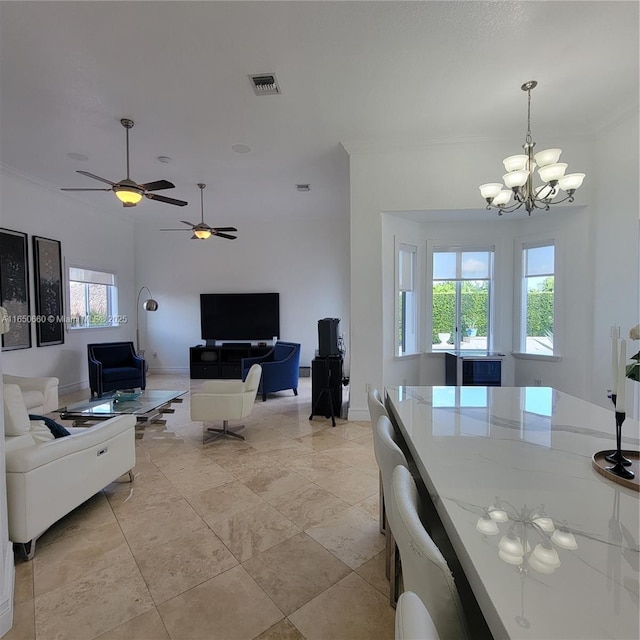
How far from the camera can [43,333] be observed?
5.46 m

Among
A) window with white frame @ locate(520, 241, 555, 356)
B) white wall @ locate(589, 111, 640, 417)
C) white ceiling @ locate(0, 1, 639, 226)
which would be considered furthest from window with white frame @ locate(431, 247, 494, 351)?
white ceiling @ locate(0, 1, 639, 226)

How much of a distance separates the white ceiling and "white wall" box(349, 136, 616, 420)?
221 mm

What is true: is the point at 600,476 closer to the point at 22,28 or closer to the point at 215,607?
the point at 215,607

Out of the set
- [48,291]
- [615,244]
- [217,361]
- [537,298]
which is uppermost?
[615,244]

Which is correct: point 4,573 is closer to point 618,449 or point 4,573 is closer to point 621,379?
point 618,449

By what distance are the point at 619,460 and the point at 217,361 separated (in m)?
6.83

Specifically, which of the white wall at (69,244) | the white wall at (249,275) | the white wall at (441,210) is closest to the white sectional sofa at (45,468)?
the white wall at (441,210)

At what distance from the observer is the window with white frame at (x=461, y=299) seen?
16.6 ft

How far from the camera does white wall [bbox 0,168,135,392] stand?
508 centimetres

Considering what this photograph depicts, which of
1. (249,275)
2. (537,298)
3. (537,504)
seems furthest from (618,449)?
(249,275)

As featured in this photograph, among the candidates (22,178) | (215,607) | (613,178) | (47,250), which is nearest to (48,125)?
(22,178)

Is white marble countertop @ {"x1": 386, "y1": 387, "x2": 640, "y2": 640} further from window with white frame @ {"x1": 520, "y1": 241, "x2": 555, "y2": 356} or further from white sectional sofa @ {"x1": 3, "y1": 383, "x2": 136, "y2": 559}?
window with white frame @ {"x1": 520, "y1": 241, "x2": 555, "y2": 356}

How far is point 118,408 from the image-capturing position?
156 inches

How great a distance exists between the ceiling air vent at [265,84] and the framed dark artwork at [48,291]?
443cm
